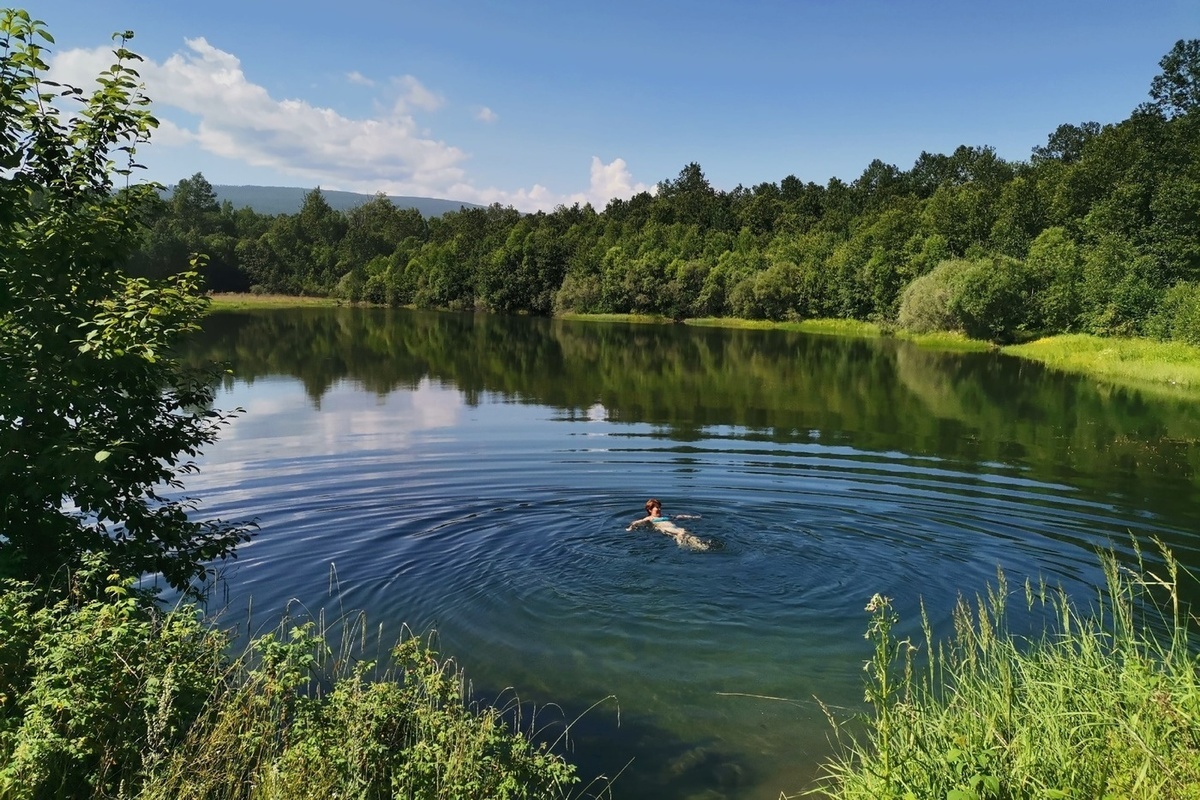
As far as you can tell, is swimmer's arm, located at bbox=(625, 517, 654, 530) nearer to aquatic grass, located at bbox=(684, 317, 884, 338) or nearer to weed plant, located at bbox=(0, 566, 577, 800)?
weed plant, located at bbox=(0, 566, 577, 800)

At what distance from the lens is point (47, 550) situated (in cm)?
766

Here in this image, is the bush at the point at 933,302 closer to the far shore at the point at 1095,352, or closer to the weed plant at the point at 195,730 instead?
the far shore at the point at 1095,352

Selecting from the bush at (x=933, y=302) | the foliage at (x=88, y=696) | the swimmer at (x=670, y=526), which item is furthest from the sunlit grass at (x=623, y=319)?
the foliage at (x=88, y=696)

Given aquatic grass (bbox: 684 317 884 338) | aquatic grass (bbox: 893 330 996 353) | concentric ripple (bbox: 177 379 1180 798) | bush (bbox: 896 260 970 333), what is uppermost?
bush (bbox: 896 260 970 333)

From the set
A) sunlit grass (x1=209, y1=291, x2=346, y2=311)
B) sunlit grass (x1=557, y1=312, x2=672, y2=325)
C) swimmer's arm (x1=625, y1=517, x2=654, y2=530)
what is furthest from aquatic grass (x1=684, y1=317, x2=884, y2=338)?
swimmer's arm (x1=625, y1=517, x2=654, y2=530)

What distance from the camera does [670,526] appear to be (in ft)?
47.6

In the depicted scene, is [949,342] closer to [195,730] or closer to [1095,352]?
[1095,352]

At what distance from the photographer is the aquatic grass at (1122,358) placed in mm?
42469

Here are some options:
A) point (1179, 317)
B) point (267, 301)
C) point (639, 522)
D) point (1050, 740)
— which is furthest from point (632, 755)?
point (267, 301)

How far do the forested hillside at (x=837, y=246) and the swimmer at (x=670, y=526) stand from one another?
158ft

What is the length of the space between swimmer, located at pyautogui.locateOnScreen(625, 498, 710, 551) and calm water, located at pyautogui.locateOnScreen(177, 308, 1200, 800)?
0.36 metres

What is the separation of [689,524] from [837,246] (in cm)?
9716

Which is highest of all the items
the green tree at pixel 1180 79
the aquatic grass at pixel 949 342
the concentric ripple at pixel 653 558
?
the green tree at pixel 1180 79

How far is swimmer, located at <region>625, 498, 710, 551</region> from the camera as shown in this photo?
1391 cm
